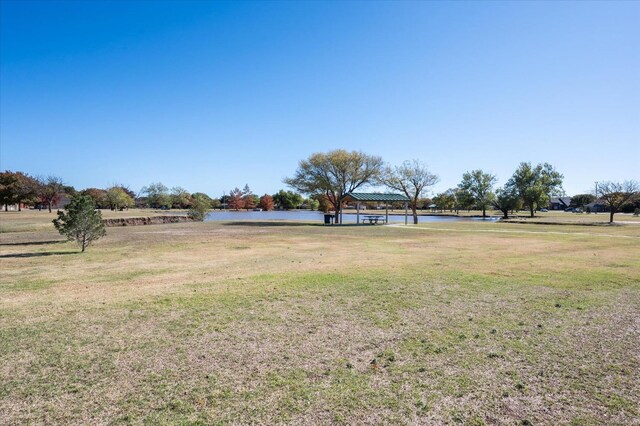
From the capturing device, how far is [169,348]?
16.3 ft

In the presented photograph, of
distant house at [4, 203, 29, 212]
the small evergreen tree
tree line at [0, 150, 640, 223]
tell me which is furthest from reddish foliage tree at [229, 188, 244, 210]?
the small evergreen tree

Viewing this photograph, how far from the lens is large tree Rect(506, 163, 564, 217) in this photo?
6225 cm

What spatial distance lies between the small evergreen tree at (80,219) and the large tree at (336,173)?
3011 cm

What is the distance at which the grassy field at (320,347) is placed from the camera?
140 inches

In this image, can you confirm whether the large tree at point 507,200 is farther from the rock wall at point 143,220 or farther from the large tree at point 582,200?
the rock wall at point 143,220

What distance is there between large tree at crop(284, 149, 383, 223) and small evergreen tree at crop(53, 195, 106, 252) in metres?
30.1

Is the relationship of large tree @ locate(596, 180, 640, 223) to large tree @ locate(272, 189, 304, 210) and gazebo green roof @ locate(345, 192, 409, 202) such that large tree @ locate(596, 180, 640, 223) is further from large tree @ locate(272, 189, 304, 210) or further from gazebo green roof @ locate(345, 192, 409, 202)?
large tree @ locate(272, 189, 304, 210)

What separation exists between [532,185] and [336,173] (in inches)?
1654

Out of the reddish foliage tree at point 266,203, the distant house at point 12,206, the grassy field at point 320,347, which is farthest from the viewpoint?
the reddish foliage tree at point 266,203

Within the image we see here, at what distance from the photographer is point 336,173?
144 feet

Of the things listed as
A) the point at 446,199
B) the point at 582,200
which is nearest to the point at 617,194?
the point at 446,199

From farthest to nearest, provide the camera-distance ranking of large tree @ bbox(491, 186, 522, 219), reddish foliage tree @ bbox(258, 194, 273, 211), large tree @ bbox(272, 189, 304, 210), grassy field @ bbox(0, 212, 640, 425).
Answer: large tree @ bbox(272, 189, 304, 210)
reddish foliage tree @ bbox(258, 194, 273, 211)
large tree @ bbox(491, 186, 522, 219)
grassy field @ bbox(0, 212, 640, 425)

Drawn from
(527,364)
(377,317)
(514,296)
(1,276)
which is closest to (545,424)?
(527,364)

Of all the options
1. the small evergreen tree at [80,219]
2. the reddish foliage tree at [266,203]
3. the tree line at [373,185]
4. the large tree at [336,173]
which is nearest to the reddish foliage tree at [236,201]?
the reddish foliage tree at [266,203]
